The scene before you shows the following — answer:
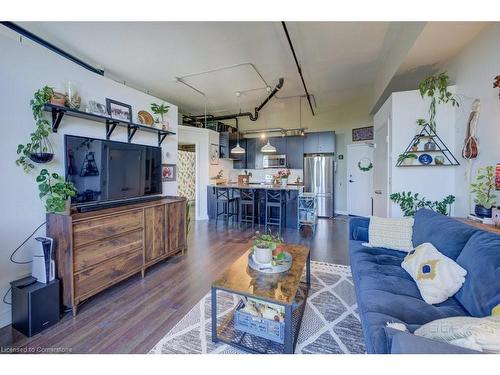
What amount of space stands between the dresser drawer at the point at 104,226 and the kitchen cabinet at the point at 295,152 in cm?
516

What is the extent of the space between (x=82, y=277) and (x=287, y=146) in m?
6.05

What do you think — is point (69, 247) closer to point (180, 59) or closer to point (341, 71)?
point (180, 59)

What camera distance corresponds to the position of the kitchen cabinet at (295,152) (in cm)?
686

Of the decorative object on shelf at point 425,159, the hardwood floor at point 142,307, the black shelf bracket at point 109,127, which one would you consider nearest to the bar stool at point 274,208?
the hardwood floor at point 142,307

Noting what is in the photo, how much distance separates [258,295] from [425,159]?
10.0 feet

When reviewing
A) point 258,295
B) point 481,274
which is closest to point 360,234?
point 481,274

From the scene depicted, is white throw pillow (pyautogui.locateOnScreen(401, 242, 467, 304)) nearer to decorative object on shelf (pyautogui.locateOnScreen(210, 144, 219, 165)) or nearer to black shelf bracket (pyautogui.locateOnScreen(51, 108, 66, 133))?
black shelf bracket (pyautogui.locateOnScreen(51, 108, 66, 133))

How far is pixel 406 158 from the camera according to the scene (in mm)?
3145

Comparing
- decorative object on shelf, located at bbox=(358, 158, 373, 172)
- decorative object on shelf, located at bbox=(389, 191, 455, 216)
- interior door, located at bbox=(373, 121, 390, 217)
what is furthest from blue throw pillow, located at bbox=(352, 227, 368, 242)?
decorative object on shelf, located at bbox=(358, 158, 373, 172)

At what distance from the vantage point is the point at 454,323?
90 cm

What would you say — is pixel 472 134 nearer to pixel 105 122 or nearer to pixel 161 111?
pixel 161 111

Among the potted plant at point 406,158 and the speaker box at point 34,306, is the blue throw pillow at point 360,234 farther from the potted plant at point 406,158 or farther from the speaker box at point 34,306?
the speaker box at point 34,306
